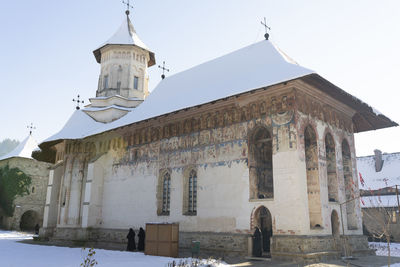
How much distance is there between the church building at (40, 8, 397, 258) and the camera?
12.8 meters

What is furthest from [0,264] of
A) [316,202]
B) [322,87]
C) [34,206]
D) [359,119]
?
[34,206]

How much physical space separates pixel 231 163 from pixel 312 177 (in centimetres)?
307

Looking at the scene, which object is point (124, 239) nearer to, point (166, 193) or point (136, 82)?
point (166, 193)

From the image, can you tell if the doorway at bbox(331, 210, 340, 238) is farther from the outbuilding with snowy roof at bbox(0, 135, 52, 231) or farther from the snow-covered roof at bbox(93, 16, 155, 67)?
the outbuilding with snowy roof at bbox(0, 135, 52, 231)

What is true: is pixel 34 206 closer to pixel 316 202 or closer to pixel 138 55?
pixel 138 55

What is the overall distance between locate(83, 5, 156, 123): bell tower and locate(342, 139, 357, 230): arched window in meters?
12.9

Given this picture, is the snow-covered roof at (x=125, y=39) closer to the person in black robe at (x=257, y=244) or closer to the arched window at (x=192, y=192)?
the arched window at (x=192, y=192)

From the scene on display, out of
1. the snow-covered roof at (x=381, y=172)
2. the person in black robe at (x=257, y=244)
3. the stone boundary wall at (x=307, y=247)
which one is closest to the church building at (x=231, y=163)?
the stone boundary wall at (x=307, y=247)

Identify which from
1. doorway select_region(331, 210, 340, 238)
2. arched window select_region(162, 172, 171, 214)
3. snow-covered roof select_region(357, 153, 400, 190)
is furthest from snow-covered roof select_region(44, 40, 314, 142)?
snow-covered roof select_region(357, 153, 400, 190)

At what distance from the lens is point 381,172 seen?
102 ft

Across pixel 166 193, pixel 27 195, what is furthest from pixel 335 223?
pixel 27 195

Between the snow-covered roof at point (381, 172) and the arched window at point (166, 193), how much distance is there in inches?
755

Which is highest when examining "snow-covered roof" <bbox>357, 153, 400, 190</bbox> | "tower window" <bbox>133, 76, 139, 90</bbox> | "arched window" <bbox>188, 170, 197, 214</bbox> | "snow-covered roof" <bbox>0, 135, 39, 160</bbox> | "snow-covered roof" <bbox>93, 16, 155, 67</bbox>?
"snow-covered roof" <bbox>93, 16, 155, 67</bbox>

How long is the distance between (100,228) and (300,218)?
11.2 m
